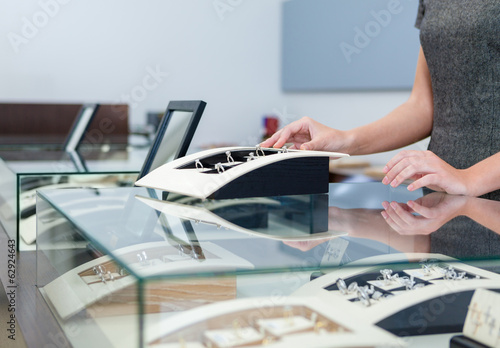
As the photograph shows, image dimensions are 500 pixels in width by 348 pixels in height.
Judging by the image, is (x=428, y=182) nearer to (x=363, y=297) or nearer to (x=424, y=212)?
(x=424, y=212)

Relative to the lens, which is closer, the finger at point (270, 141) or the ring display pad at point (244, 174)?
the ring display pad at point (244, 174)

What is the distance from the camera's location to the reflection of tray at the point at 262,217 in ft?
2.02

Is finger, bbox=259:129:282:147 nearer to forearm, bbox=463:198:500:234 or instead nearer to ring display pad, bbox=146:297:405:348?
forearm, bbox=463:198:500:234

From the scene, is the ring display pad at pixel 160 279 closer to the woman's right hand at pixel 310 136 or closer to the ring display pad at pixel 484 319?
the ring display pad at pixel 484 319

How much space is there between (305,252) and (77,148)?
1673 mm

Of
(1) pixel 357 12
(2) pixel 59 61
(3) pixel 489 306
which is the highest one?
(1) pixel 357 12

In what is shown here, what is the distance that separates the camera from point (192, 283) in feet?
1.50

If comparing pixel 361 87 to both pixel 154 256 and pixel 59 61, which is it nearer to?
pixel 59 61

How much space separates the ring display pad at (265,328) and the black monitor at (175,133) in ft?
1.94

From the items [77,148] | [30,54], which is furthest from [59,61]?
[77,148]

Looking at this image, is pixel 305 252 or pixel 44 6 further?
pixel 44 6

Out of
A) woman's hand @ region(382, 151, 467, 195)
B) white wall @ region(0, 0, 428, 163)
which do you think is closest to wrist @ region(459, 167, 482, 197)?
woman's hand @ region(382, 151, 467, 195)

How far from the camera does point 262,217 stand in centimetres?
72

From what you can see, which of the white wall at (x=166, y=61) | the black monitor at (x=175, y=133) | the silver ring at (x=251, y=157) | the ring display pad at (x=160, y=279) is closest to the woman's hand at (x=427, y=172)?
the silver ring at (x=251, y=157)
